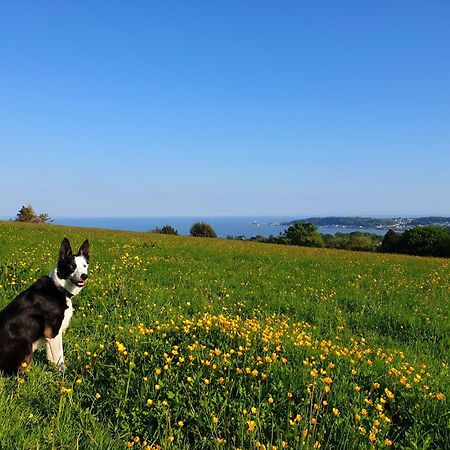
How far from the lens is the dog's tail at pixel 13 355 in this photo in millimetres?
4879

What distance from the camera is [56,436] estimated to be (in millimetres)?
3633

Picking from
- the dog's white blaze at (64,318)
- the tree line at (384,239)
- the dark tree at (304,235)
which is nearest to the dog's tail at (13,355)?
the dog's white blaze at (64,318)

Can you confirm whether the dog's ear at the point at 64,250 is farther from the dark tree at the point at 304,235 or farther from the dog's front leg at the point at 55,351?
the dark tree at the point at 304,235

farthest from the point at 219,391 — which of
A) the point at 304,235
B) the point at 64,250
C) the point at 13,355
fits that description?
the point at 304,235

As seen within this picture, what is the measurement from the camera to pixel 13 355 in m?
4.95

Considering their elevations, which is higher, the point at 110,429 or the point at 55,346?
the point at 55,346

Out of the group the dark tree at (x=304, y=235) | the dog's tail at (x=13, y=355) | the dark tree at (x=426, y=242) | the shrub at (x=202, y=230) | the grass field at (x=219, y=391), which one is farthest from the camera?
the shrub at (x=202, y=230)

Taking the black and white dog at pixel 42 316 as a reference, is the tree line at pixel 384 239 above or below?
below

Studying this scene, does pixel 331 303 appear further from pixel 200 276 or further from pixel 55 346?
pixel 55 346

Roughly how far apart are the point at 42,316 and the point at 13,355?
63 centimetres

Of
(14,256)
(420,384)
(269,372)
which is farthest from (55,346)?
(14,256)

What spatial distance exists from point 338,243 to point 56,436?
92.6m

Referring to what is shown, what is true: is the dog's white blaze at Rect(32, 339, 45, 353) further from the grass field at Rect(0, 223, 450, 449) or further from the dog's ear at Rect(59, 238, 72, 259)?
the dog's ear at Rect(59, 238, 72, 259)

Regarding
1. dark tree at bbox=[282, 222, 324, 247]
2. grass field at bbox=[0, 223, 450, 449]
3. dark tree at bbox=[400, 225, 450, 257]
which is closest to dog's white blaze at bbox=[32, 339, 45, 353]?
grass field at bbox=[0, 223, 450, 449]
